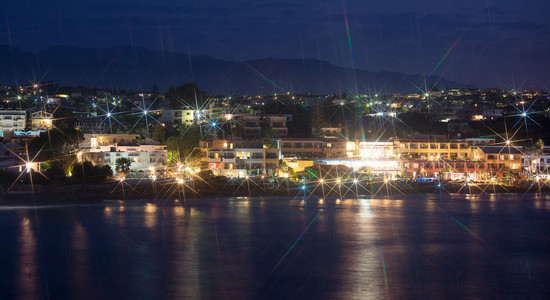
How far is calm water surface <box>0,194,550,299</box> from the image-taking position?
7824mm

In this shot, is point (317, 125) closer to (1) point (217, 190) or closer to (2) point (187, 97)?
(2) point (187, 97)

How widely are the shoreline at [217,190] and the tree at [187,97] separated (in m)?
13.4

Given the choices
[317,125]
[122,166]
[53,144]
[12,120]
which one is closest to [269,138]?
[317,125]

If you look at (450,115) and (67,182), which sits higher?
(450,115)

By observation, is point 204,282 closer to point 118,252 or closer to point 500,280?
point 118,252

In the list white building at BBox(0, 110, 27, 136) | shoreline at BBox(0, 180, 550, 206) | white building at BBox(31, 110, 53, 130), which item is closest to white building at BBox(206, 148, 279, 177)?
shoreline at BBox(0, 180, 550, 206)

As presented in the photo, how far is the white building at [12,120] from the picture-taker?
26.6 m

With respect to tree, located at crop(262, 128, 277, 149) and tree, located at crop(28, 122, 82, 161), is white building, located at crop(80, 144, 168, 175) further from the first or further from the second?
tree, located at crop(262, 128, 277, 149)

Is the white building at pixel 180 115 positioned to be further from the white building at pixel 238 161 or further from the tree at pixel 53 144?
the tree at pixel 53 144

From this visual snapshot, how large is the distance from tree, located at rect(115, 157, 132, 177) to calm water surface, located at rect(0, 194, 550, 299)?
14.1 feet

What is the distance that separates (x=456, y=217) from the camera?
46.7 feet

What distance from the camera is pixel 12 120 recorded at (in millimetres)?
26906

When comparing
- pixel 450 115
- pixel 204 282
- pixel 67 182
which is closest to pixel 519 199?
pixel 204 282

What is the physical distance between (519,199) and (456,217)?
17.6 feet
